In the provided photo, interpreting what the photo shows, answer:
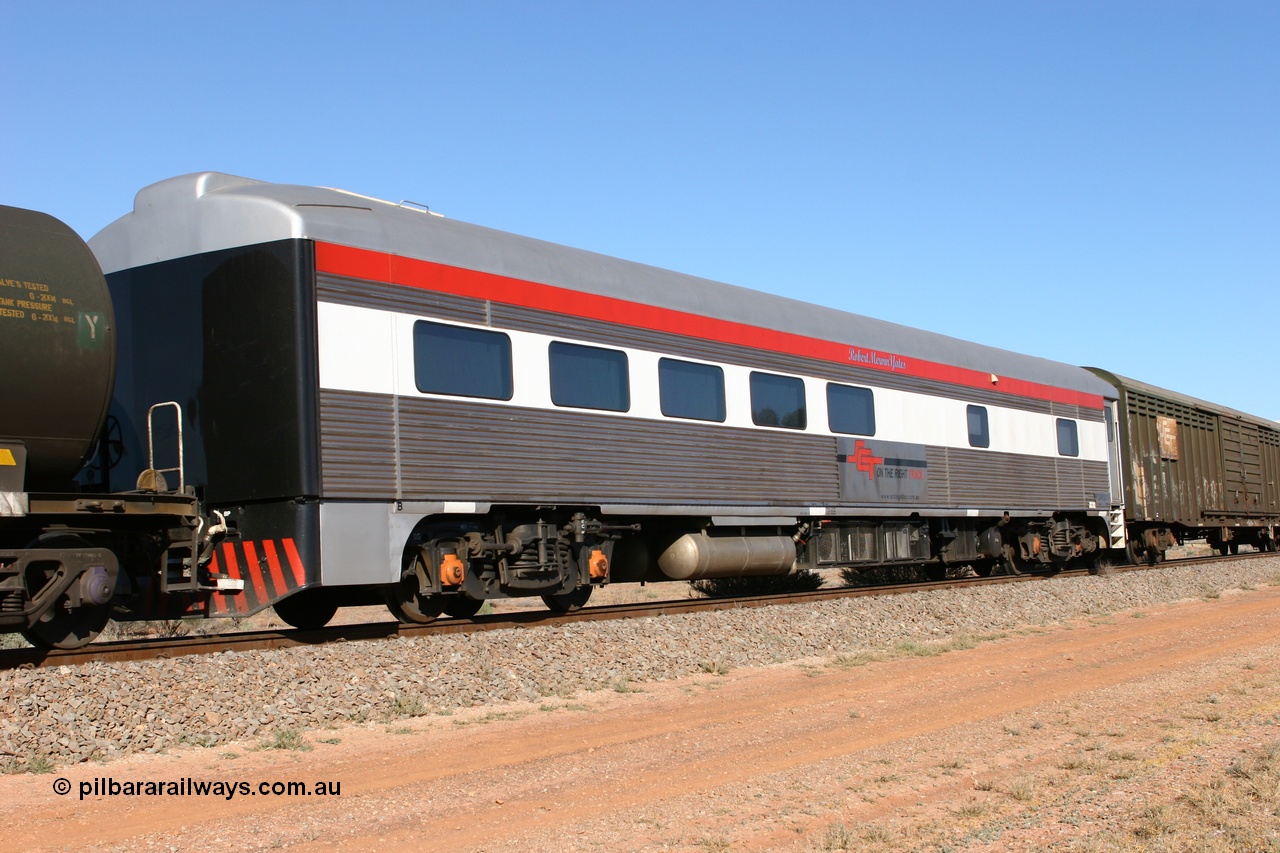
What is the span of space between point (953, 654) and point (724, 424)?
3398 millimetres

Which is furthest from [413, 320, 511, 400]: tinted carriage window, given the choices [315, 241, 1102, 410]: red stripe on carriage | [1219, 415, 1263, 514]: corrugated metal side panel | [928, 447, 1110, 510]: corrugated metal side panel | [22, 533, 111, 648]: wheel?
[1219, 415, 1263, 514]: corrugated metal side panel

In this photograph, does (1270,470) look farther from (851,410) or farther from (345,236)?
(345,236)

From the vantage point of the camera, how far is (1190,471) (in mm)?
24688

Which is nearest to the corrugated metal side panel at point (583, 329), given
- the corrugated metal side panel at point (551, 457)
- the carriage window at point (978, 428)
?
the carriage window at point (978, 428)

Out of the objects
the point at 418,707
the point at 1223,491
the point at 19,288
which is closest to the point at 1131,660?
the point at 418,707

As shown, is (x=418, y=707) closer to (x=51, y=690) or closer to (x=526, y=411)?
(x=51, y=690)

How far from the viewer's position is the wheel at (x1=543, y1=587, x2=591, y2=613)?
483 inches

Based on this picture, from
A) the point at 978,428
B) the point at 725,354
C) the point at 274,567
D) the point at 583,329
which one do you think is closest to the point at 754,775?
the point at 274,567

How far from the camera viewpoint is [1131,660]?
10883 millimetres

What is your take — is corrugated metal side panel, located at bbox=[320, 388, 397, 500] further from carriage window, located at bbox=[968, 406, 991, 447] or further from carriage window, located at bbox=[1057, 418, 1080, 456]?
carriage window, located at bbox=[1057, 418, 1080, 456]

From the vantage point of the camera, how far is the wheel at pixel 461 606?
11.1 meters

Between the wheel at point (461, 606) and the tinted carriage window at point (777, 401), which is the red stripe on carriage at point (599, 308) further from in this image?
the wheel at point (461, 606)

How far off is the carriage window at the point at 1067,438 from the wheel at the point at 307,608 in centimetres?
1292

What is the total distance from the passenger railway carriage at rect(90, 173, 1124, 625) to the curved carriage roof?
26 millimetres
